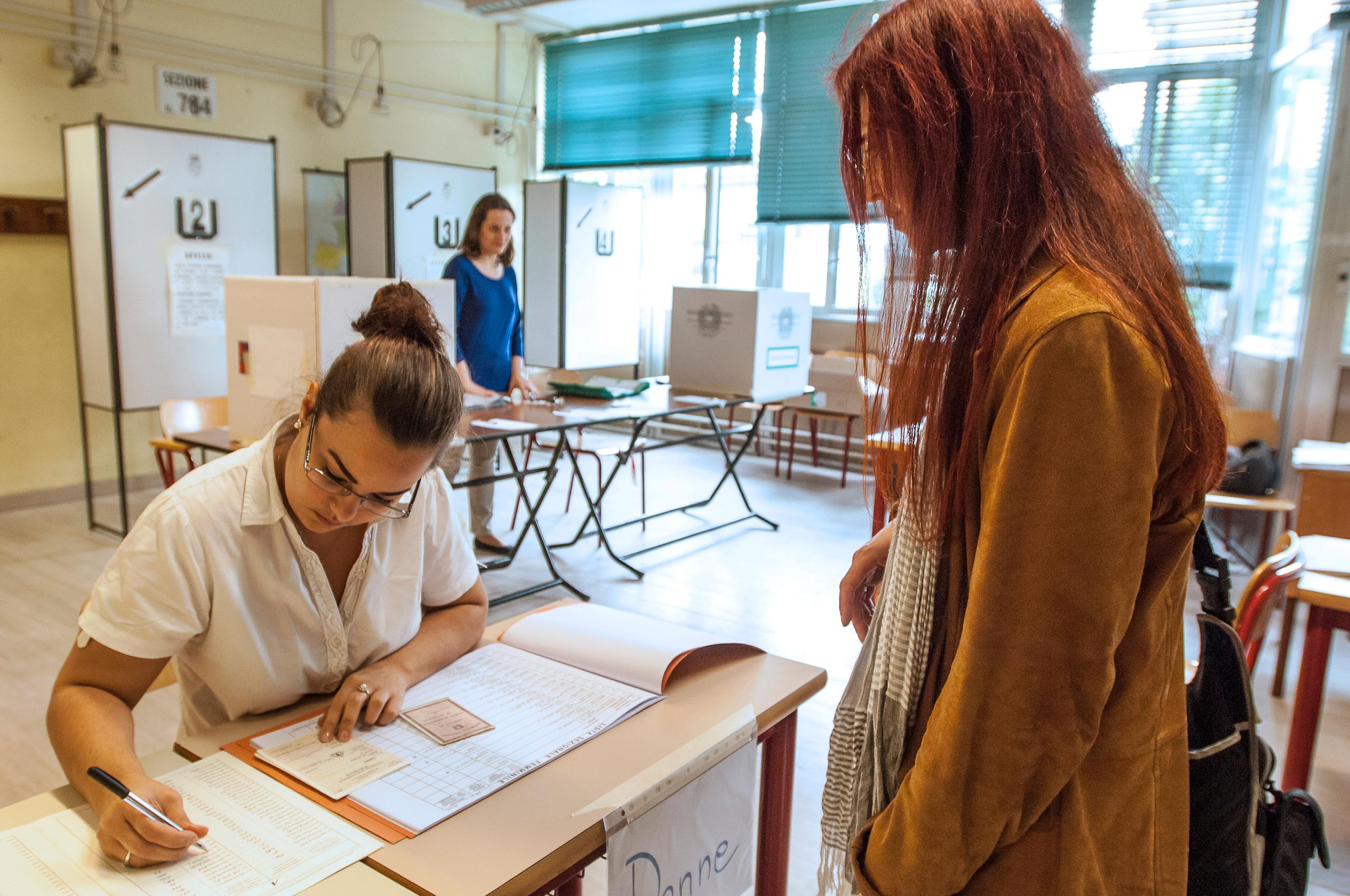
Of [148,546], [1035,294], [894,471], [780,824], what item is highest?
[1035,294]

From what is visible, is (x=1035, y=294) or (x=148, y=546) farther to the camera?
(x=148, y=546)

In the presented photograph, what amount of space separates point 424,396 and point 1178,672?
80 cm

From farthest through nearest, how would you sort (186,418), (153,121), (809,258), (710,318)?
(809,258) < (153,121) < (710,318) < (186,418)

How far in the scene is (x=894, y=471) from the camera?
2.80ft

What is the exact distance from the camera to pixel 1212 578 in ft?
3.15

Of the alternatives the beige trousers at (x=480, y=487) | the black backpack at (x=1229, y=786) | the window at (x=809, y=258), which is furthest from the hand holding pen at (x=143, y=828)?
the window at (x=809, y=258)

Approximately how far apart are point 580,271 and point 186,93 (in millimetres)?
2418

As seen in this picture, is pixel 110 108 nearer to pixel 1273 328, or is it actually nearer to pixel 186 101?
pixel 186 101

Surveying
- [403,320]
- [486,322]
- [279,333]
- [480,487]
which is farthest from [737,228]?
[403,320]

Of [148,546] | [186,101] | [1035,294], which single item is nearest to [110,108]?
[186,101]

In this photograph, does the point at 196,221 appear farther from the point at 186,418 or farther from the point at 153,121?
the point at 186,418

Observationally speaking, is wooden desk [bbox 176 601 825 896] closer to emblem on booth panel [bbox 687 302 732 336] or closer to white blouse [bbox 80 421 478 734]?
Result: white blouse [bbox 80 421 478 734]

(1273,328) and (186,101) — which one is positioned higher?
(186,101)

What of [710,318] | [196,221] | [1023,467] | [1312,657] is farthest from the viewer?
[196,221]
